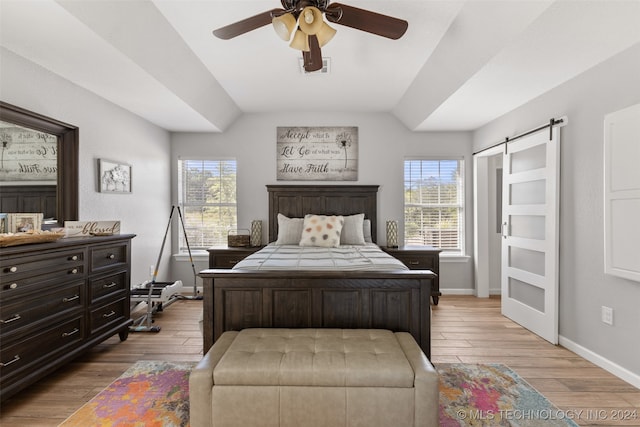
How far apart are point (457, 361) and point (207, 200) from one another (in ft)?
12.4

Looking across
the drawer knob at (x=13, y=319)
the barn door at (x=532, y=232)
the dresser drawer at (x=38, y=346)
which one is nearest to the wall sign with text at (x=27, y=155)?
the drawer knob at (x=13, y=319)

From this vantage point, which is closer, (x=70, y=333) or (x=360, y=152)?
(x=70, y=333)

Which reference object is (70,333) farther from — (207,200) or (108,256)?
(207,200)

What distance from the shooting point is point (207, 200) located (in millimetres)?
4676

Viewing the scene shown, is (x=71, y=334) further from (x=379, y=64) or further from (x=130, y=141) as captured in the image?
(x=379, y=64)

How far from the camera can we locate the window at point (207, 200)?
4664mm

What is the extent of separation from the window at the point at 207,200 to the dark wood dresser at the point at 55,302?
6.05 ft

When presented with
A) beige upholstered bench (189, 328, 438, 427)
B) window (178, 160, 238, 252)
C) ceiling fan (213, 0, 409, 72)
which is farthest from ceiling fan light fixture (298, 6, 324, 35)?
window (178, 160, 238, 252)

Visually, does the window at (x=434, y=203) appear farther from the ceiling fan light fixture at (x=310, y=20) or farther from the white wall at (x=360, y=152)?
the ceiling fan light fixture at (x=310, y=20)

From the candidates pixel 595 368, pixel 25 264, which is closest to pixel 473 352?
pixel 595 368

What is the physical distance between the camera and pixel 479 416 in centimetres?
185

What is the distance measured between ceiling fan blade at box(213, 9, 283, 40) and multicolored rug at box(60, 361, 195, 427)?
7.73ft

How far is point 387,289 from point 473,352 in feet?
3.94

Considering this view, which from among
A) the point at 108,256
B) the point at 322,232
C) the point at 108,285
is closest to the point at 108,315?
the point at 108,285
